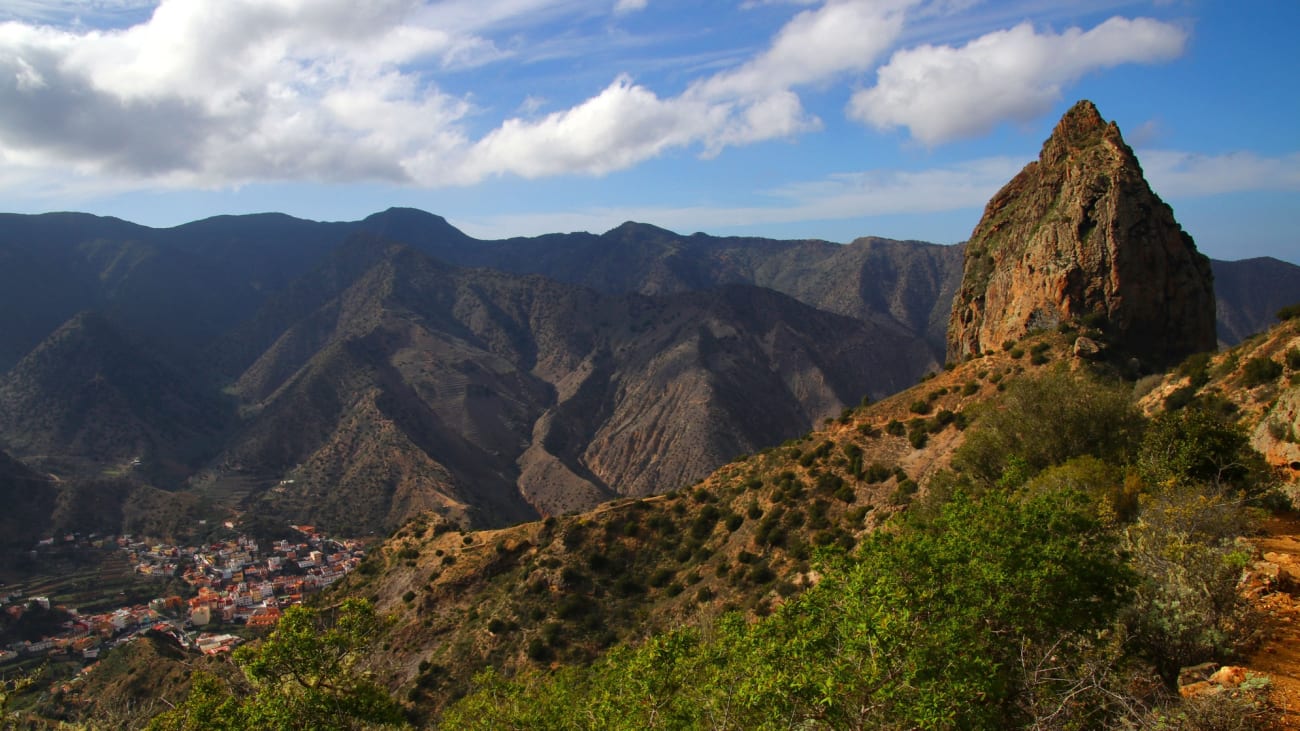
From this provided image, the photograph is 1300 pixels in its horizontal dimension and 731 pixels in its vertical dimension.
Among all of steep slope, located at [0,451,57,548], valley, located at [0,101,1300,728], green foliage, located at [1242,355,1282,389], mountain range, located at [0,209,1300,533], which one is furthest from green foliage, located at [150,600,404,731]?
steep slope, located at [0,451,57,548]

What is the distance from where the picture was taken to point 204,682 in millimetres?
15250

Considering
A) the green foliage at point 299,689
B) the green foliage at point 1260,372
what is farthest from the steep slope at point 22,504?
the green foliage at point 1260,372

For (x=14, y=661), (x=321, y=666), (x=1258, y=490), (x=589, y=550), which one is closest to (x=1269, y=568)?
(x=1258, y=490)

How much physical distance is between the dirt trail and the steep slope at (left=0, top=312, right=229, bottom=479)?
516 ft

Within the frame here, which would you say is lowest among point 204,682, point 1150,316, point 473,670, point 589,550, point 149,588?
point 149,588

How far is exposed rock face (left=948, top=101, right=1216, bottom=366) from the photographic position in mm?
44688

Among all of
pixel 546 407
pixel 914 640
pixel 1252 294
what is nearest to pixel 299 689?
pixel 914 640

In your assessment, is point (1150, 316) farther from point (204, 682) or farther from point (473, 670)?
point (204, 682)

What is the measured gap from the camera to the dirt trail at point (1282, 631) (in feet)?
33.8

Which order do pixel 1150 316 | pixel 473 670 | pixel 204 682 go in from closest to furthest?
pixel 204 682
pixel 473 670
pixel 1150 316

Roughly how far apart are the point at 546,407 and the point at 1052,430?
6073 inches

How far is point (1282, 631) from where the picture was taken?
499 inches

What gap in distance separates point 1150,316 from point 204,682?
50198mm

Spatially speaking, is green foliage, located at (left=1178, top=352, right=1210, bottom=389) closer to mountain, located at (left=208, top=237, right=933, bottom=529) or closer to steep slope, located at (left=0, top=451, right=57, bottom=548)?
mountain, located at (left=208, top=237, right=933, bottom=529)
